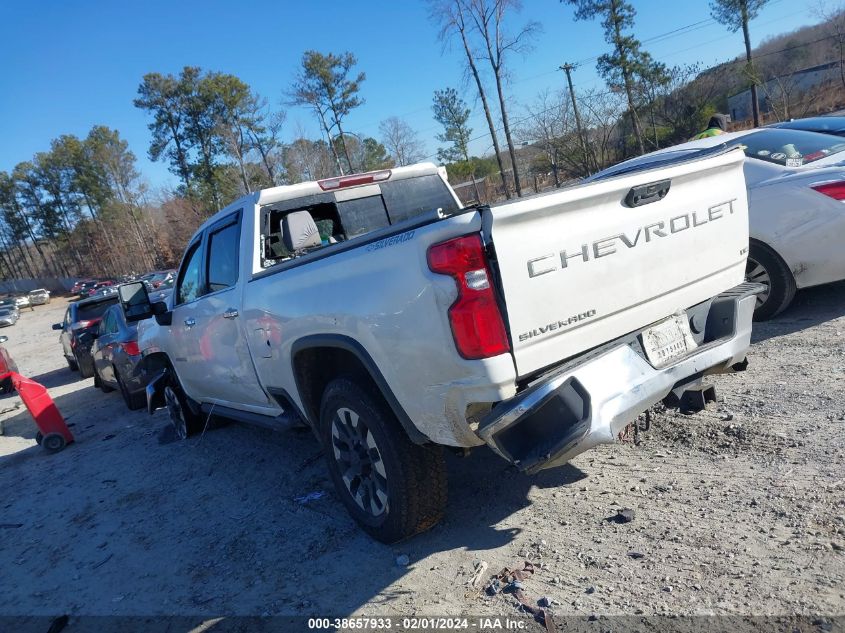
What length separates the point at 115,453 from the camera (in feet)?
21.4

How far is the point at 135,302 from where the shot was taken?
554cm

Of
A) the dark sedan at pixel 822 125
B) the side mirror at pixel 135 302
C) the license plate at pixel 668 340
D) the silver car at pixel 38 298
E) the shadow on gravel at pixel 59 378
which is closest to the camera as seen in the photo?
the license plate at pixel 668 340

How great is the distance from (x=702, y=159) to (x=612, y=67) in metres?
36.3

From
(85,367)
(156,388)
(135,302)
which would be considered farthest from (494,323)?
(85,367)

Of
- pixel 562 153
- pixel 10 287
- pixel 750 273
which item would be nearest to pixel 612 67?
pixel 562 153

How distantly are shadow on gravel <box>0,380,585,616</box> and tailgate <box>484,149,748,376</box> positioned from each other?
124 centimetres

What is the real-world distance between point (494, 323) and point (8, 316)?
43467 mm

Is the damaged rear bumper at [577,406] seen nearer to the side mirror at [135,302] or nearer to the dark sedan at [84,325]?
the side mirror at [135,302]

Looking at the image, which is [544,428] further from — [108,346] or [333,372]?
[108,346]

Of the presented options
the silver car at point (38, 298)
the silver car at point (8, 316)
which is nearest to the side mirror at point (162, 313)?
the silver car at point (8, 316)

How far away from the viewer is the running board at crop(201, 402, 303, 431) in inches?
157

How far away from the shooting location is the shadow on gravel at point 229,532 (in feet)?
10.3

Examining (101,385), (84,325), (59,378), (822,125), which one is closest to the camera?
(822,125)

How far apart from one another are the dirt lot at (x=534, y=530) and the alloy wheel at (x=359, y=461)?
0.28m
